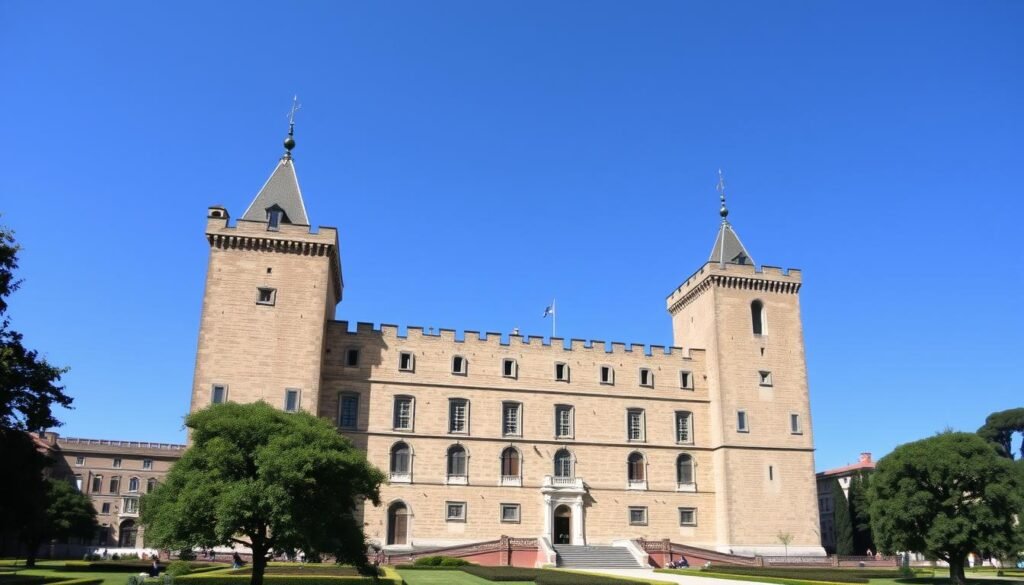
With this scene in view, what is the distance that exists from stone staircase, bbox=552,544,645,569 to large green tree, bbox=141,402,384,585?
58.3 feet

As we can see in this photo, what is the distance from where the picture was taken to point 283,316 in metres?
40.3

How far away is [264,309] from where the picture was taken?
4028 centimetres

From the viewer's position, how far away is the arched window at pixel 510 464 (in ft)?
140

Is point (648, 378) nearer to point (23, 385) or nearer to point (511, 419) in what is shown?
point (511, 419)

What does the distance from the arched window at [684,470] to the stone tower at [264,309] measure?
20.7 metres

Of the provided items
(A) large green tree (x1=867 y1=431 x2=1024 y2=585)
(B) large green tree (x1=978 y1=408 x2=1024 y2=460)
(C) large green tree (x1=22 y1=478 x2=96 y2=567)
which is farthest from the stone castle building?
(B) large green tree (x1=978 y1=408 x2=1024 y2=460)

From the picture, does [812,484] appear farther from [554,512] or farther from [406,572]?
[406,572]

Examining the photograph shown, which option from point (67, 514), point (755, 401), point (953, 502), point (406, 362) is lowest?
point (67, 514)

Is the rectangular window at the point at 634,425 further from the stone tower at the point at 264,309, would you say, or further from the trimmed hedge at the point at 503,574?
the stone tower at the point at 264,309

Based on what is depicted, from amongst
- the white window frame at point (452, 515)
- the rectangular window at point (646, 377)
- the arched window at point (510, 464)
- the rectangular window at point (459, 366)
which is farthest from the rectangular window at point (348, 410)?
the rectangular window at point (646, 377)

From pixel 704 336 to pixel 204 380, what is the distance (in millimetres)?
28281

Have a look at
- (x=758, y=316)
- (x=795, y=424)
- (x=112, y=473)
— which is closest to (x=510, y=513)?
(x=795, y=424)

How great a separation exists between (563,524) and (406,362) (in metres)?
A: 12.2

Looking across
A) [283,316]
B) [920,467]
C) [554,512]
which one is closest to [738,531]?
[554,512]
